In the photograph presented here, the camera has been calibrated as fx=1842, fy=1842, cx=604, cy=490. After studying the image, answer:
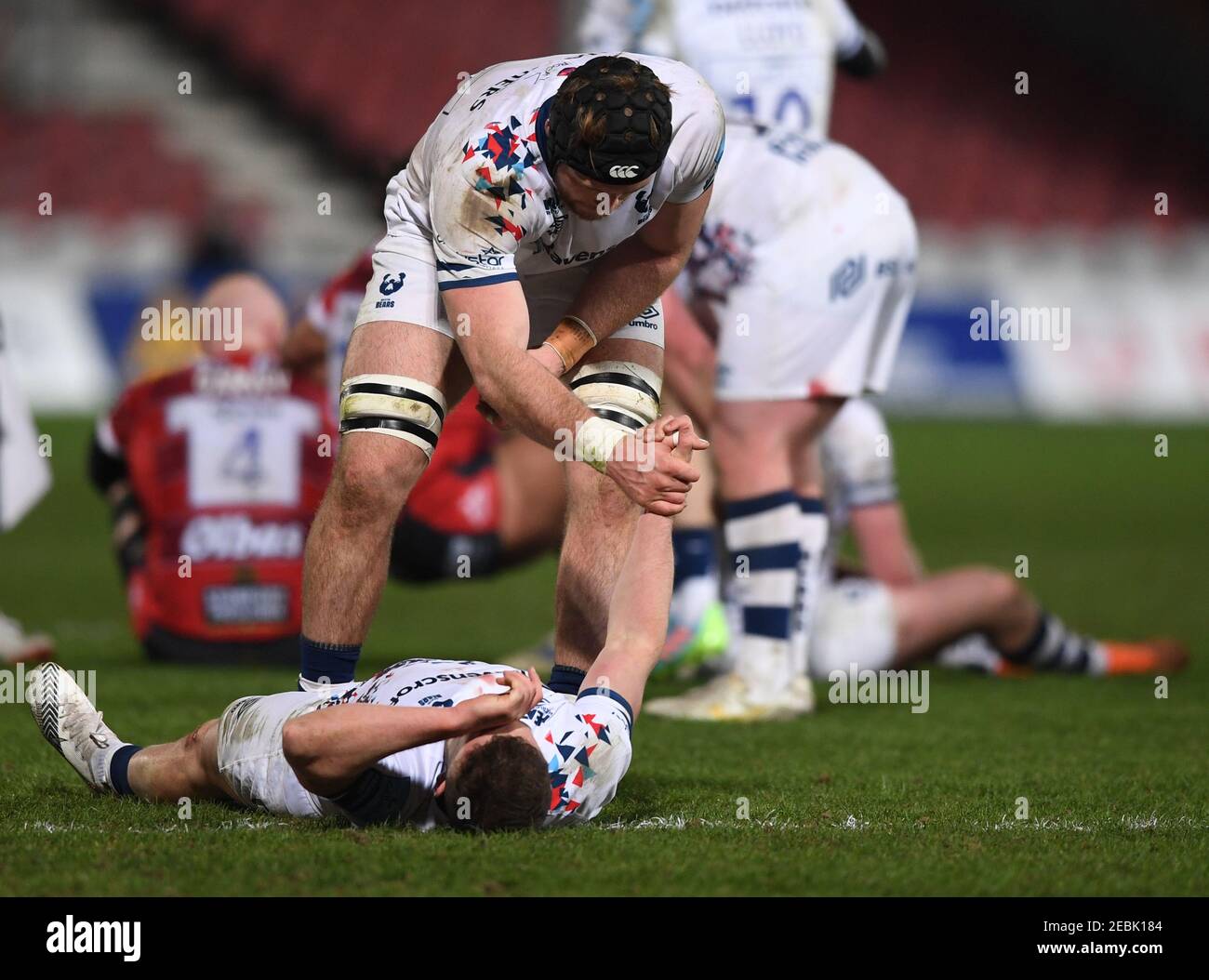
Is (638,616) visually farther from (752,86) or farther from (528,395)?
(752,86)

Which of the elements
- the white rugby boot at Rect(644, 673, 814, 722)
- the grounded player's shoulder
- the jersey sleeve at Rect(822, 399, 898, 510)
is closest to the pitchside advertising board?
the jersey sleeve at Rect(822, 399, 898, 510)

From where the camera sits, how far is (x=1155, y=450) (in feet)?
57.9

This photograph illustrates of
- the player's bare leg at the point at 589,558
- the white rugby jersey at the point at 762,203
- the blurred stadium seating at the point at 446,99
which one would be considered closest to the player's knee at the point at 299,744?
the player's bare leg at the point at 589,558

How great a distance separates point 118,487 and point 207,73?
18.2 m

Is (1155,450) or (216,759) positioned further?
(1155,450)

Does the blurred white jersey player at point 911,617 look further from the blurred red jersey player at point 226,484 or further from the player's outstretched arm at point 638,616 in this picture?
the player's outstretched arm at point 638,616

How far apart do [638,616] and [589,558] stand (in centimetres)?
29

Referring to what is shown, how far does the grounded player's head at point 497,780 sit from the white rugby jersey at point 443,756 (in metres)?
0.05

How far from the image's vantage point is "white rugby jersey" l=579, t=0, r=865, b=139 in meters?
5.99

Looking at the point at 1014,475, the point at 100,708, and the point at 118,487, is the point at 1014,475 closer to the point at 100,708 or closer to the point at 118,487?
the point at 118,487

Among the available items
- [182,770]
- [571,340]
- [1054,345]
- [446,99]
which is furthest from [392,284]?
[446,99]
